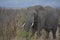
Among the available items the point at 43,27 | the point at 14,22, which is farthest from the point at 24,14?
the point at 43,27

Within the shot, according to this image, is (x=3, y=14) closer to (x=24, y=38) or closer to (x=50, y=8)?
(x=24, y=38)

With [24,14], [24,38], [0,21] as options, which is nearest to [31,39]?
[24,38]

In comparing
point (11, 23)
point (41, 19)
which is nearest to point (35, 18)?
point (41, 19)

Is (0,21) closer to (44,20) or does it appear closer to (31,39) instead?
(31,39)

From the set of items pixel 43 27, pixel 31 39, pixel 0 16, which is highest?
pixel 0 16

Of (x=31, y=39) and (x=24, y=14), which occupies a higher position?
(x=24, y=14)

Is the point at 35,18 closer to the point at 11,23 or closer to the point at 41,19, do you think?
the point at 41,19
